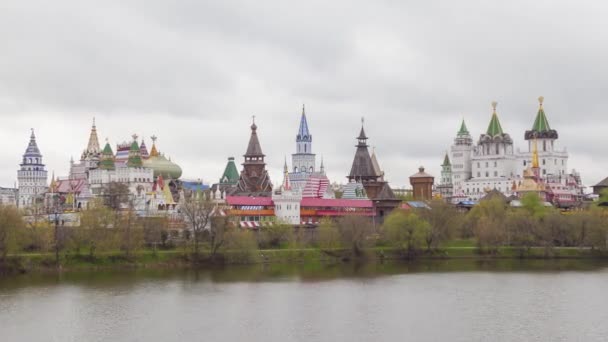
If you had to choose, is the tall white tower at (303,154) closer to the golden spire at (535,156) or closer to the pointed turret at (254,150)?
the pointed turret at (254,150)

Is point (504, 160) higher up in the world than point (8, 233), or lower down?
higher up

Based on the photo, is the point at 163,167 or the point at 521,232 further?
the point at 163,167

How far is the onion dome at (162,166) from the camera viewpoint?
106375 millimetres

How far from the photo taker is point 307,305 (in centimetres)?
4638

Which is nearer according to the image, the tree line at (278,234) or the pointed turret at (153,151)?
the tree line at (278,234)

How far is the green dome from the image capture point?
106438 millimetres

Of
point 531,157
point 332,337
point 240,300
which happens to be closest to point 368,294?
point 240,300

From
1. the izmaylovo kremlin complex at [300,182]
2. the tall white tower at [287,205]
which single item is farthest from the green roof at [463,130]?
the tall white tower at [287,205]

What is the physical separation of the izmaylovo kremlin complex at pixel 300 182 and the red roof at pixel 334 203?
115 millimetres

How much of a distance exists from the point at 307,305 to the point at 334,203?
49945mm

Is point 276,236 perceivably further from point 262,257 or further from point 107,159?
point 107,159

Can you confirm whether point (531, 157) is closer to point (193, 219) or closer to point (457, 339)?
point (193, 219)

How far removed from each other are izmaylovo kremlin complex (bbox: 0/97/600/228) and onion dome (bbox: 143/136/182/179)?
4.8 inches

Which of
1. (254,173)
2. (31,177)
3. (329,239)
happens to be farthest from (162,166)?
(329,239)
